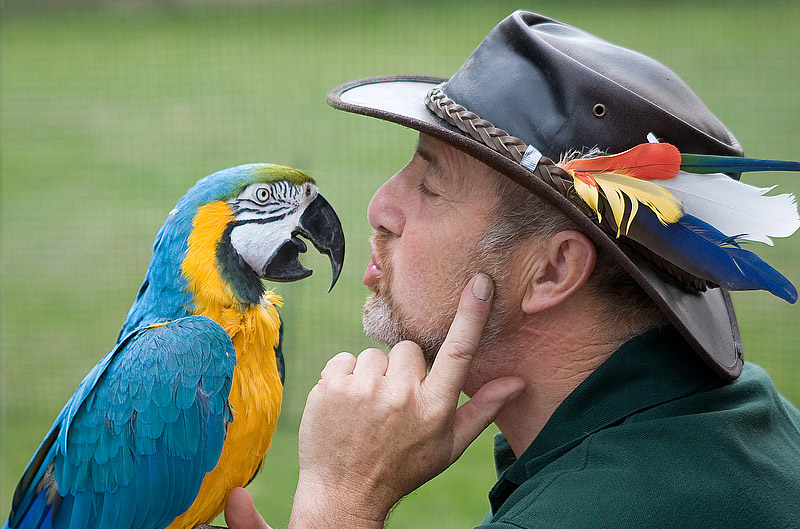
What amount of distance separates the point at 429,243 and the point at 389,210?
0.47ft

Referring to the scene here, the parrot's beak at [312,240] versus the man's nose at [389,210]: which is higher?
the man's nose at [389,210]

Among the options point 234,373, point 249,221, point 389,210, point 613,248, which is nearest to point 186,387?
point 234,373

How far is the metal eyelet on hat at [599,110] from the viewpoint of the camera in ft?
5.18

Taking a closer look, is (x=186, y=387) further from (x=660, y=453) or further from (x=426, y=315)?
(x=660, y=453)

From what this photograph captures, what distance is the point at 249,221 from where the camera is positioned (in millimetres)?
2057

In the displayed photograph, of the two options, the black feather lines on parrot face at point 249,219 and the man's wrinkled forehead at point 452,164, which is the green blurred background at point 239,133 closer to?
the black feather lines on parrot face at point 249,219

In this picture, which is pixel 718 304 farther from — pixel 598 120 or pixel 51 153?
pixel 51 153

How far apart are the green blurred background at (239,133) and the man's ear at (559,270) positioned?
1.32 meters

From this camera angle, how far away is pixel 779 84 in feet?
46.6

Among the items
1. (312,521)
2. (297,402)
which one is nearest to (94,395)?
(312,521)

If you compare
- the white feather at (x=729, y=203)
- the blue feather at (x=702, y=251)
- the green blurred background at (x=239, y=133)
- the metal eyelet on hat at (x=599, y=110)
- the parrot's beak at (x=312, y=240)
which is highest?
the metal eyelet on hat at (x=599, y=110)

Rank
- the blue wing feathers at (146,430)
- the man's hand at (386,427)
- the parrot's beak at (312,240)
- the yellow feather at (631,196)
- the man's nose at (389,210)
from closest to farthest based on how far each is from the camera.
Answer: the yellow feather at (631,196) < the man's hand at (386,427) < the man's nose at (389,210) < the blue wing feathers at (146,430) < the parrot's beak at (312,240)

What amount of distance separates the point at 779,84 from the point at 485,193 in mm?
14367

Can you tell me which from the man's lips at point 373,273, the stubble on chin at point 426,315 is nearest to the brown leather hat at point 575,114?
the stubble on chin at point 426,315
